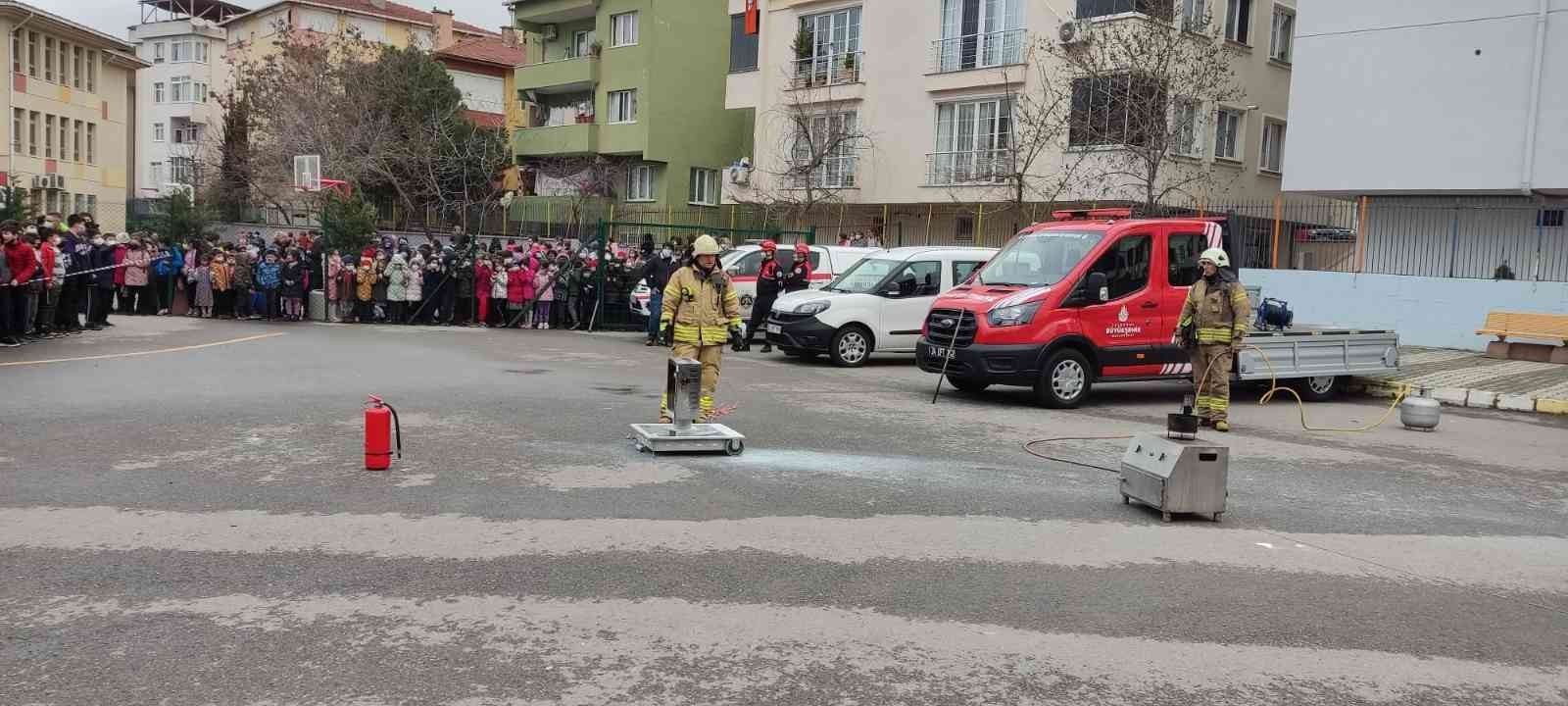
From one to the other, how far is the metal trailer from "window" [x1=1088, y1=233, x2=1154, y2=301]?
1463mm

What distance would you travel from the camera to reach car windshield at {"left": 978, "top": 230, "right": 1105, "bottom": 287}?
45.0 feet

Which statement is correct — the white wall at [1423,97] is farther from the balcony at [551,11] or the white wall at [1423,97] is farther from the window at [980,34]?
the balcony at [551,11]

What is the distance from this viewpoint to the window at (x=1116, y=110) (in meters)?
25.0

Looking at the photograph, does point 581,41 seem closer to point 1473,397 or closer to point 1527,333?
point 1527,333

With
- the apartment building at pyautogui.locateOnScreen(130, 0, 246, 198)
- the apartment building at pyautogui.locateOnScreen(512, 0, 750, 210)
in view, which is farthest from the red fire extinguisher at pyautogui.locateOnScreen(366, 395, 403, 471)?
the apartment building at pyautogui.locateOnScreen(130, 0, 246, 198)

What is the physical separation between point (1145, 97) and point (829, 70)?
11.6 metres

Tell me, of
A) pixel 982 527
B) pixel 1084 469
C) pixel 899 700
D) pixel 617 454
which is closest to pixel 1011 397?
pixel 1084 469

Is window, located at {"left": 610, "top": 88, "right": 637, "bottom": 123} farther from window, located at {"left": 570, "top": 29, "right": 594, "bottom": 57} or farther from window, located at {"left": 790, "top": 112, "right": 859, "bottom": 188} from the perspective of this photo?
window, located at {"left": 790, "top": 112, "right": 859, "bottom": 188}

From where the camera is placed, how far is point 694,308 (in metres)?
10.7

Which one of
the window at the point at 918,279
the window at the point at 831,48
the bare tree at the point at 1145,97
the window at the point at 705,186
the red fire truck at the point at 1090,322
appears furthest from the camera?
the window at the point at 705,186

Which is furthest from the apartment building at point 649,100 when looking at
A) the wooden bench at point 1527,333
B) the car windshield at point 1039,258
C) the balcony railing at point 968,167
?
the car windshield at point 1039,258

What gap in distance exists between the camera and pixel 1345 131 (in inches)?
872

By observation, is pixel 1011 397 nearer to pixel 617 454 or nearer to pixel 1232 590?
pixel 617 454

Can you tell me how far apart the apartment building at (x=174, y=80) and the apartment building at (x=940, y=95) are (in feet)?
161
